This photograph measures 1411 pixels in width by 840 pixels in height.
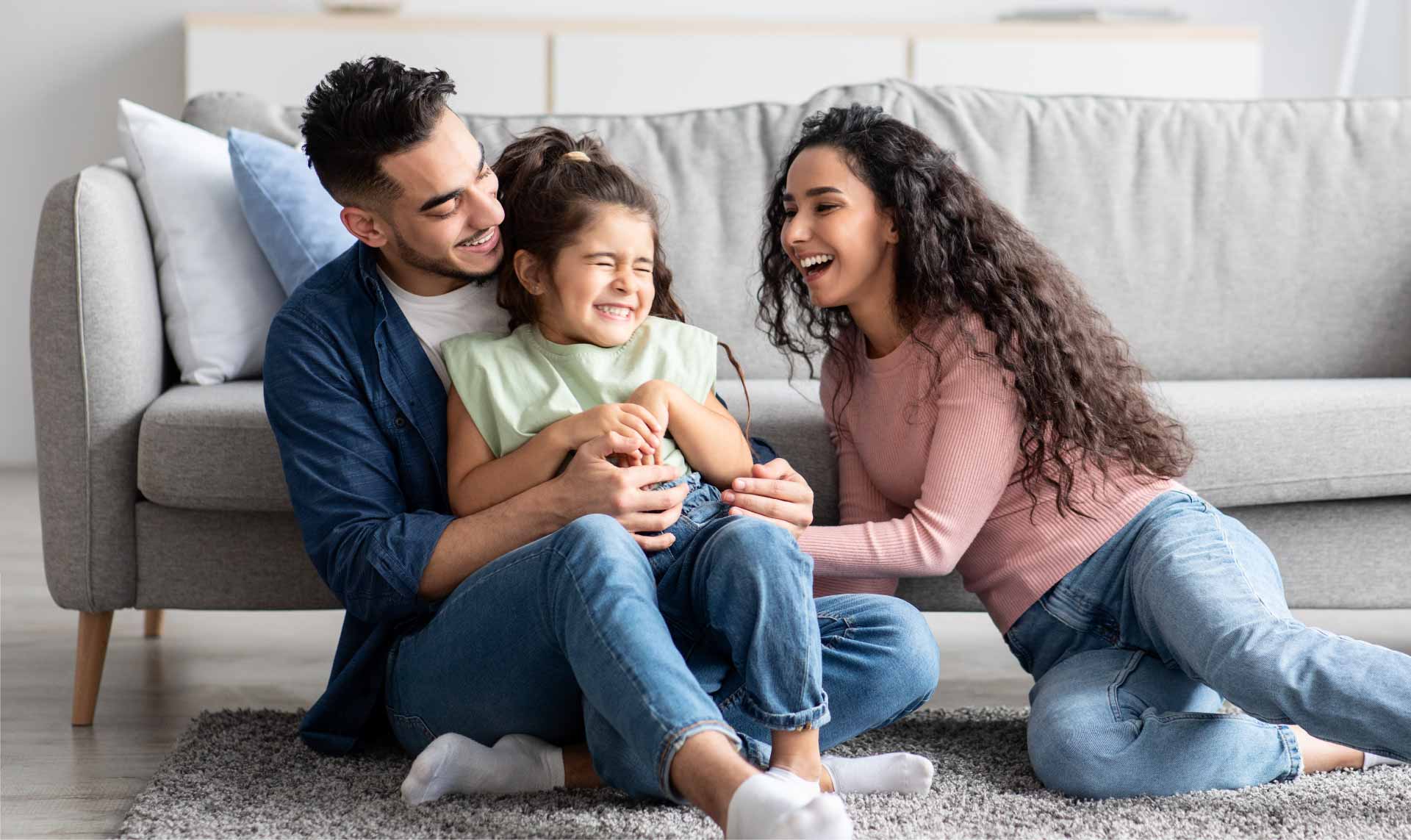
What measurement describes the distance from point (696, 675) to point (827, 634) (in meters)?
0.17

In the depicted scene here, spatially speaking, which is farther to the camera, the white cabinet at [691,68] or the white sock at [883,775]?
the white cabinet at [691,68]

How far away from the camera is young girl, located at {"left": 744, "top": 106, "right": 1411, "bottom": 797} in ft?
4.77

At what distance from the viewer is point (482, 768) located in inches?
55.1

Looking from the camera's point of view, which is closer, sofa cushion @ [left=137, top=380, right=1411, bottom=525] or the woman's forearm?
the woman's forearm

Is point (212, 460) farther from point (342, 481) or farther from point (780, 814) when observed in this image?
point (780, 814)

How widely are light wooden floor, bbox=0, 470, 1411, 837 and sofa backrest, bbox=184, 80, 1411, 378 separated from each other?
0.56 meters

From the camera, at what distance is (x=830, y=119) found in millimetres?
1648

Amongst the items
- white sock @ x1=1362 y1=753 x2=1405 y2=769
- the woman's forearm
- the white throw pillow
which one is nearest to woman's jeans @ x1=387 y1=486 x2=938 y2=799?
the woman's forearm

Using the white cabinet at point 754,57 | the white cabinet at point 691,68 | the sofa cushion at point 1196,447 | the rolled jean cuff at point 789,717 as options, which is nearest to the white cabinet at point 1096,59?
the white cabinet at point 754,57

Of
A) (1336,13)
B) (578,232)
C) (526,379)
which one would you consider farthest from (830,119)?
(1336,13)

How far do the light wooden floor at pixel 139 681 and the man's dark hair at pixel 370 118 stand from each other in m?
0.76

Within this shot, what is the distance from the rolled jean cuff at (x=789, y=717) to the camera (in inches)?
50.4

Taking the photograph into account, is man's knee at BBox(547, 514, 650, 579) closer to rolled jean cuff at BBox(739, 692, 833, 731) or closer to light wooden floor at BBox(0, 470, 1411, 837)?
rolled jean cuff at BBox(739, 692, 833, 731)

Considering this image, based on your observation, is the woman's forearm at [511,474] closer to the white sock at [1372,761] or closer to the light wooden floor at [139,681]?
the light wooden floor at [139,681]
